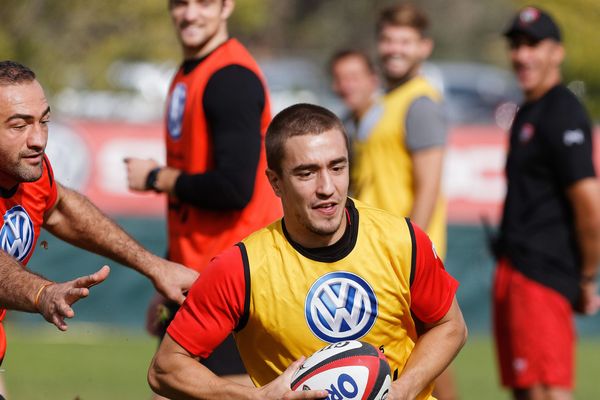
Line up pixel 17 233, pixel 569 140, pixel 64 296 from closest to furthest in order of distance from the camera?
1. pixel 64 296
2. pixel 17 233
3. pixel 569 140

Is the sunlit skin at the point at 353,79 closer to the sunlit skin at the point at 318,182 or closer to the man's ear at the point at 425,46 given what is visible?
the man's ear at the point at 425,46

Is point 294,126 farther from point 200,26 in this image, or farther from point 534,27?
point 534,27

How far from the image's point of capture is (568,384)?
23.6ft

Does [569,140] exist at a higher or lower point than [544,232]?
higher

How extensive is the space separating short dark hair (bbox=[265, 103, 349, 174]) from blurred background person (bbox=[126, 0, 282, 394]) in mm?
978

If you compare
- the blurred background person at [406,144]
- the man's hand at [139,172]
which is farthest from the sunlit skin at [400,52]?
the man's hand at [139,172]

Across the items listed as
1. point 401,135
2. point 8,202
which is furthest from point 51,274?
point 8,202

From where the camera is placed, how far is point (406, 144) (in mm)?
7727

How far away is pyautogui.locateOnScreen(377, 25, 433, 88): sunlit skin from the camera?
808 cm

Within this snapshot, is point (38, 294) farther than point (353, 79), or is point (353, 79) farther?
point (353, 79)

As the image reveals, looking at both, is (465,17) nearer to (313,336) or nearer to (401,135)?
(401,135)

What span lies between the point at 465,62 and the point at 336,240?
103ft

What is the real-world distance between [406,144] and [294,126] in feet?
10.1

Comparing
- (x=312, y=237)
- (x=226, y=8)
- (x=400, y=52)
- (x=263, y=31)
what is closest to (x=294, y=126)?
(x=312, y=237)
